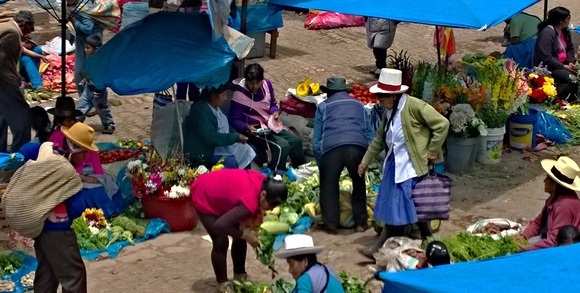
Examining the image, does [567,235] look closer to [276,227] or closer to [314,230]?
[276,227]

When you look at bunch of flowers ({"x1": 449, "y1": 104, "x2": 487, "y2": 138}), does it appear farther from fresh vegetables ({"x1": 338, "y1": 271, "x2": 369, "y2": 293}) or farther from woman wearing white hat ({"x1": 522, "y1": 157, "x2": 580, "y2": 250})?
fresh vegetables ({"x1": 338, "y1": 271, "x2": 369, "y2": 293})

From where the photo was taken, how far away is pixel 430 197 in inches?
332

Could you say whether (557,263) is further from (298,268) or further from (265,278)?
(265,278)

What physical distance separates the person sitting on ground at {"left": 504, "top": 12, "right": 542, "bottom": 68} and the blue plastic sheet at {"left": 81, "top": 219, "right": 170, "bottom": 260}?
6.36m

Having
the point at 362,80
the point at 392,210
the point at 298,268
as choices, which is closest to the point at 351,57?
the point at 362,80

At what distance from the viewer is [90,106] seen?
1200cm

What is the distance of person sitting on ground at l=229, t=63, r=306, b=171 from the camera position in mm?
10234

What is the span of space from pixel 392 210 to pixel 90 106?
4967 millimetres

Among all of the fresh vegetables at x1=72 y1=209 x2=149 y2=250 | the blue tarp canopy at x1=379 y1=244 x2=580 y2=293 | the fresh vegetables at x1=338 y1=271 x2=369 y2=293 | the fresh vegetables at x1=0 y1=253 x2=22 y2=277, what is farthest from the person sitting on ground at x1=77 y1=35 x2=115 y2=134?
the blue tarp canopy at x1=379 y1=244 x2=580 y2=293

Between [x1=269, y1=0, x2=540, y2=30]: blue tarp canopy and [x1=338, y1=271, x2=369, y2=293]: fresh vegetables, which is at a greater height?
[x1=269, y1=0, x2=540, y2=30]: blue tarp canopy

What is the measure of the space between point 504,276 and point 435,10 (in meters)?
5.82

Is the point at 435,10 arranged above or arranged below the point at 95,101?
above

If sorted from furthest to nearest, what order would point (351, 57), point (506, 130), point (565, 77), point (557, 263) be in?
1. point (351, 57)
2. point (565, 77)
3. point (506, 130)
4. point (557, 263)

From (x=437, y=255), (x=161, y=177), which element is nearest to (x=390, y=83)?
(x=437, y=255)
